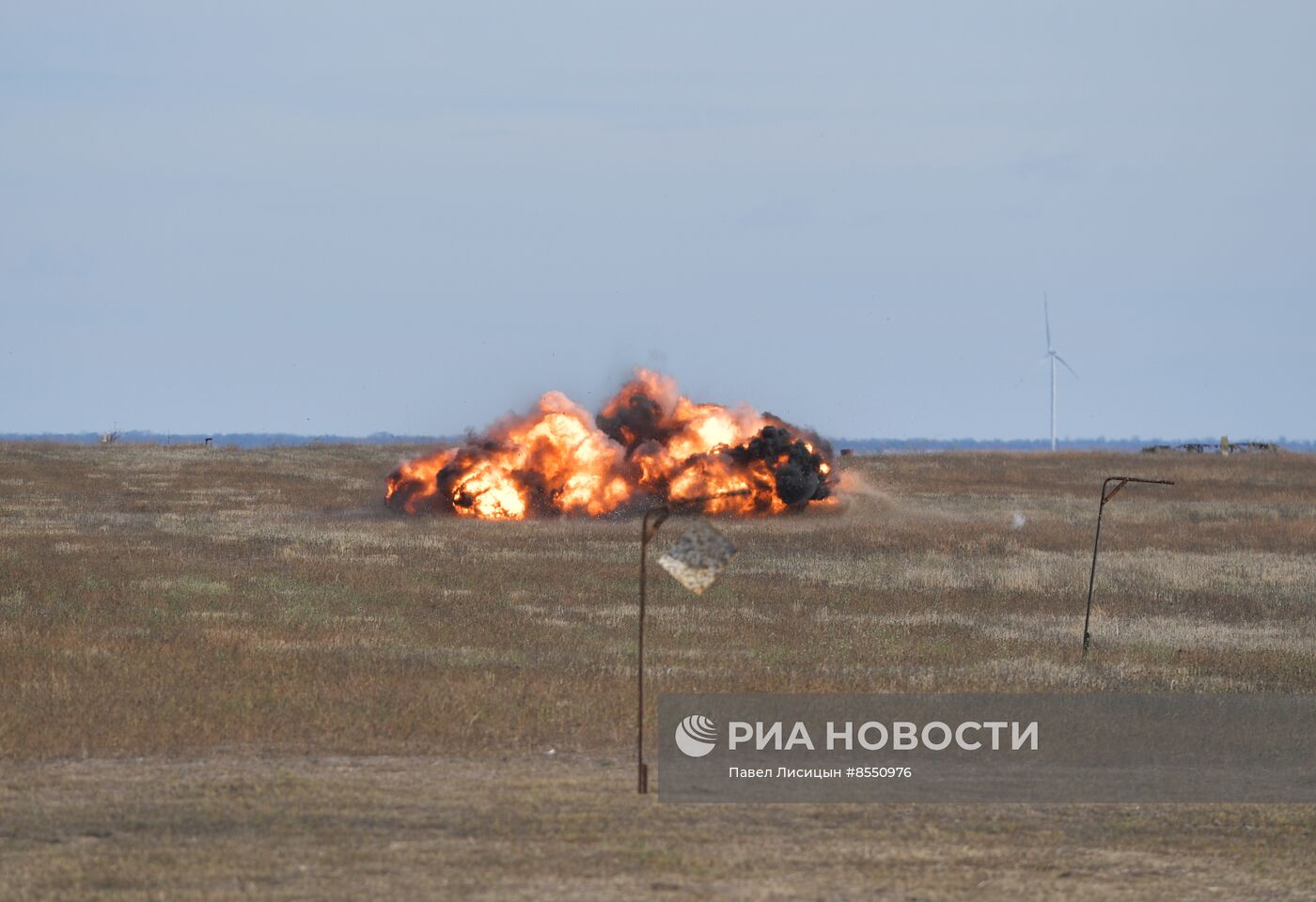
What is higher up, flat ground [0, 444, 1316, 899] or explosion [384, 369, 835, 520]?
explosion [384, 369, 835, 520]

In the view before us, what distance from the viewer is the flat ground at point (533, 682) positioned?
1431cm

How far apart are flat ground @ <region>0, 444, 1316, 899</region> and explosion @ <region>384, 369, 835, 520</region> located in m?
4.21

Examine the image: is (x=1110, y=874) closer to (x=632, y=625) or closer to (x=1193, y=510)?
(x=632, y=625)

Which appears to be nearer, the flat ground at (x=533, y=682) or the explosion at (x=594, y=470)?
the flat ground at (x=533, y=682)

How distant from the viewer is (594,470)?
212 feet

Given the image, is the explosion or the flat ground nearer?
the flat ground

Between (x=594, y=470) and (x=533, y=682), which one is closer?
(x=533, y=682)

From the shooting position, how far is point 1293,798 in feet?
60.1

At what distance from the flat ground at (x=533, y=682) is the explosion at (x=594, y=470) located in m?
4.21

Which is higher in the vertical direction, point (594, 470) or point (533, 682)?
point (594, 470)

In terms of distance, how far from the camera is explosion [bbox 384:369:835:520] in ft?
209

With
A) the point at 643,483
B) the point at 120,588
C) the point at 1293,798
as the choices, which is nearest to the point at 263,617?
the point at 120,588

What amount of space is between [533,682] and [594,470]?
132 ft

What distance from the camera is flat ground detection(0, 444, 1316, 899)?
1431 centimetres
